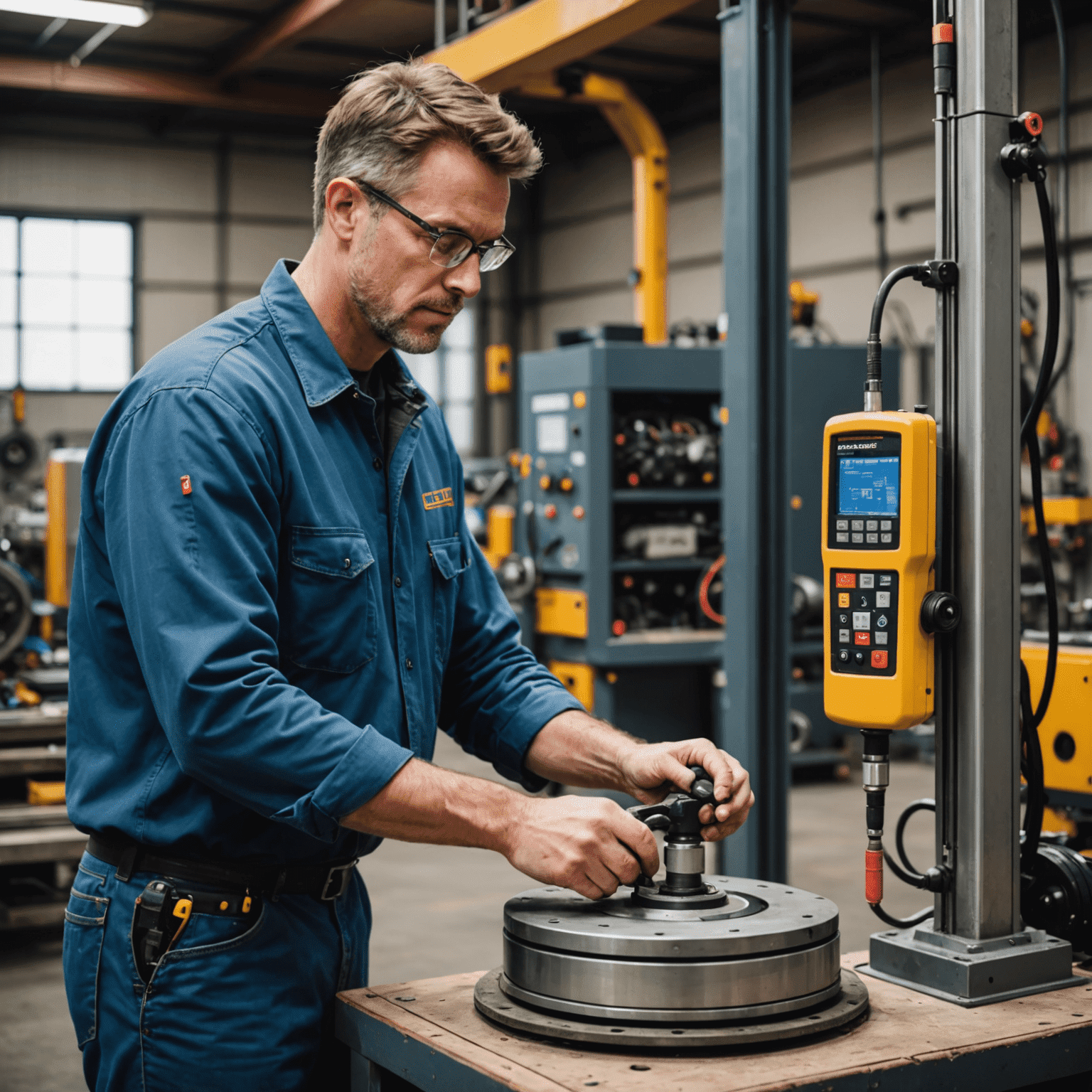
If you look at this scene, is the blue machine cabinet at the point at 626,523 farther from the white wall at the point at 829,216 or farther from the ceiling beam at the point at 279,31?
the ceiling beam at the point at 279,31

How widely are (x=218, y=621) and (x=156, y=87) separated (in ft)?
33.8

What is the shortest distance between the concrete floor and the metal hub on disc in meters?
2.35

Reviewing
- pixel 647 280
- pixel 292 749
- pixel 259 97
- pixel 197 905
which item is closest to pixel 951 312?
pixel 292 749

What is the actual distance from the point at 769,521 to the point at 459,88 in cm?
251

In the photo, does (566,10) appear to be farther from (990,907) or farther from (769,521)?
(990,907)

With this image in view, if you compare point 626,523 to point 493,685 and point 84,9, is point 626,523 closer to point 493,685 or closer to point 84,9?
point 493,685

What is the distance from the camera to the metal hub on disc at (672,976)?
3.89ft

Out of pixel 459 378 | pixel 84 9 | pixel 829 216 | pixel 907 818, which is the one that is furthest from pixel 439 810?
pixel 459 378

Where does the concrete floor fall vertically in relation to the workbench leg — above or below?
below

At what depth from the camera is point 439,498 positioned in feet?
5.29

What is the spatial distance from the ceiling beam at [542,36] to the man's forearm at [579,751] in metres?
4.31

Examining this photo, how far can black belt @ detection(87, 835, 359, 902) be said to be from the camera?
4.46 feet

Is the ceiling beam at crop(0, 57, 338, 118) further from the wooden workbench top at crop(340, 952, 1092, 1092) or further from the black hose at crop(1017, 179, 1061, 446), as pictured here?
the wooden workbench top at crop(340, 952, 1092, 1092)

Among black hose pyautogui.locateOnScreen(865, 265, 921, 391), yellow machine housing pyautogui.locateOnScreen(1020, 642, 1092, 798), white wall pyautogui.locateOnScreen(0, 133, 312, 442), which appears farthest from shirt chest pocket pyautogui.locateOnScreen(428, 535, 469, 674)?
white wall pyautogui.locateOnScreen(0, 133, 312, 442)
